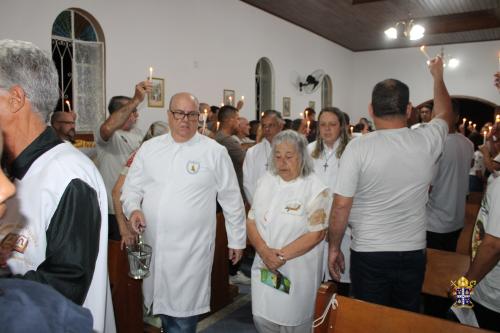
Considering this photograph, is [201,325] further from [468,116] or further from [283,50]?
[468,116]

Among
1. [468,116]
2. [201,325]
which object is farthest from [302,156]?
[468,116]

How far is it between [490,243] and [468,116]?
14.4 meters

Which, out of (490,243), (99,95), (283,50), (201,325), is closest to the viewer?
(490,243)

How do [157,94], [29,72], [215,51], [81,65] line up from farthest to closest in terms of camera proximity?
[215,51] < [157,94] < [81,65] < [29,72]

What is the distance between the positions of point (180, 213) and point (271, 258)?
0.63 m

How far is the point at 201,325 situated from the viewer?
3521mm

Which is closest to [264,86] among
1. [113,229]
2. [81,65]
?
[81,65]

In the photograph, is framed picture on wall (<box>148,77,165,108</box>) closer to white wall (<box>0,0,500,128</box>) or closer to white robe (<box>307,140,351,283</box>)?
white wall (<box>0,0,500,128</box>)

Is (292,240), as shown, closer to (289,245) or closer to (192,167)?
(289,245)

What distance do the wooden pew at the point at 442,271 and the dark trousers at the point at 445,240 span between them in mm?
809

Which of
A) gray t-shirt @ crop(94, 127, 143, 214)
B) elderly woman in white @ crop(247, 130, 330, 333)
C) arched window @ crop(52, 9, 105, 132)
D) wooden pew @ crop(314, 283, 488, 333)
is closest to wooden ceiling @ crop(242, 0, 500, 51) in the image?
arched window @ crop(52, 9, 105, 132)

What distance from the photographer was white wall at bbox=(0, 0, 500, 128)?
19.3 feet

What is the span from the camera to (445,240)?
3.71 metres

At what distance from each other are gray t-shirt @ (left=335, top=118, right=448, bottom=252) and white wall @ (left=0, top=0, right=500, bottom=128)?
4.51 metres
